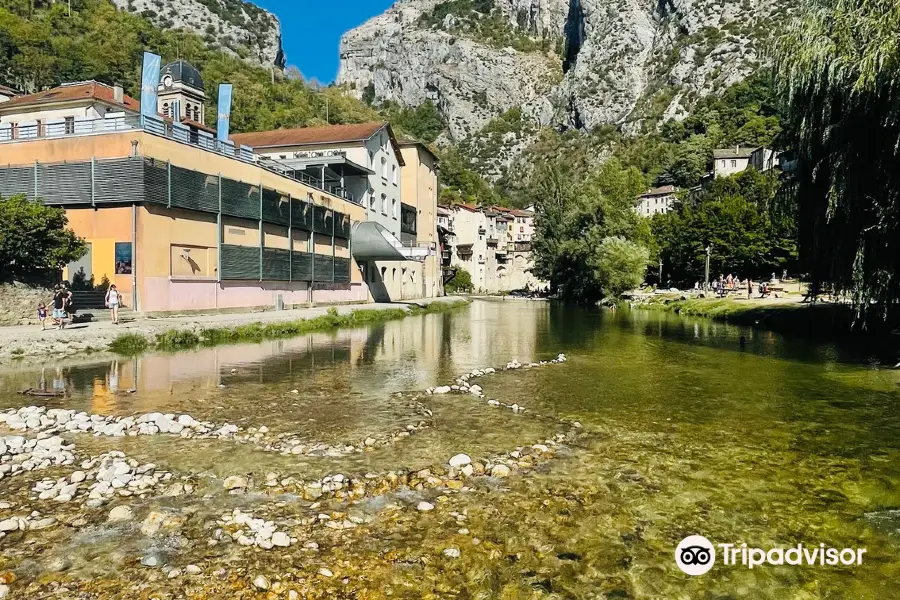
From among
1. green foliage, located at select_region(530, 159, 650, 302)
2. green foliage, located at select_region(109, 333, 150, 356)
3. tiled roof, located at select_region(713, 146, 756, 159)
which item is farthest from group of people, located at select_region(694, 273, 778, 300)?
tiled roof, located at select_region(713, 146, 756, 159)

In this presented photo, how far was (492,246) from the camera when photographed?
12862cm

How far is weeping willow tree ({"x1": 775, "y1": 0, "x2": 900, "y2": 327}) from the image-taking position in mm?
17016

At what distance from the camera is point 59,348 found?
20.2 metres

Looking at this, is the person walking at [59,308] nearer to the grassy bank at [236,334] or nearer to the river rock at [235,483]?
the grassy bank at [236,334]

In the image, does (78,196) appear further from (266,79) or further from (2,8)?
(266,79)

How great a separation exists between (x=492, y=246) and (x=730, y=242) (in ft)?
201

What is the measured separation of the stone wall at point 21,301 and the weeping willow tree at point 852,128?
96.1ft

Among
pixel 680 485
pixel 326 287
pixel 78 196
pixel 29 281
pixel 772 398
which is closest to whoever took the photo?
pixel 680 485

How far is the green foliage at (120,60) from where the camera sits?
9338 centimetres

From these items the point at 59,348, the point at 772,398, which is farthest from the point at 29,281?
the point at 772,398

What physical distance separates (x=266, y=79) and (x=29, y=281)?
13812 cm

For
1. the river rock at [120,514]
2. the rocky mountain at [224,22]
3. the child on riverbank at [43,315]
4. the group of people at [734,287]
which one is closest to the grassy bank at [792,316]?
the group of people at [734,287]

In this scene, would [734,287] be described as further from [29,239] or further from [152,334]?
[29,239]

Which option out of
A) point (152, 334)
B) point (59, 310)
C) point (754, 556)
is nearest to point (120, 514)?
point (754, 556)
